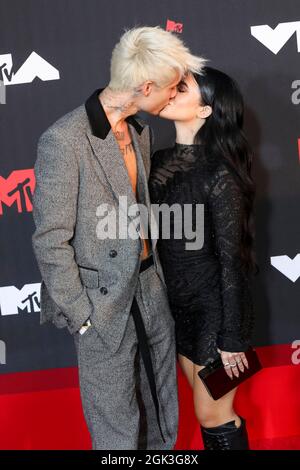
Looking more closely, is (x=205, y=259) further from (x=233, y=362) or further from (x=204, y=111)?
(x=204, y=111)

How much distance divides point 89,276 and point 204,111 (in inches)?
22.7

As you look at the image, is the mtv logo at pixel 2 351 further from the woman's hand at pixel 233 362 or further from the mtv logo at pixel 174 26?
the mtv logo at pixel 174 26

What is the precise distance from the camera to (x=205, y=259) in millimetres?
1787

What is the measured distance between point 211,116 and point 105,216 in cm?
44

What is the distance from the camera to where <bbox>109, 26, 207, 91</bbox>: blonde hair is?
151 centimetres

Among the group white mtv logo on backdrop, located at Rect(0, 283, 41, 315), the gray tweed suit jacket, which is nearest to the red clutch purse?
the gray tweed suit jacket

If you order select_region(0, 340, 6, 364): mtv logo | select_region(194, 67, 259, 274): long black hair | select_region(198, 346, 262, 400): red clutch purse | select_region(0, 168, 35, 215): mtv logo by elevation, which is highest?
select_region(194, 67, 259, 274): long black hair

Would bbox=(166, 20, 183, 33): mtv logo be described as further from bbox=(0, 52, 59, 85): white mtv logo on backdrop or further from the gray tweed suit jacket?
the gray tweed suit jacket

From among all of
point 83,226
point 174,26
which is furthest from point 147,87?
point 174,26

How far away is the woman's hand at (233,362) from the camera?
1778 mm

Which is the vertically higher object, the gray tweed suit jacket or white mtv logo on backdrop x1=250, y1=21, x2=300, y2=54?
white mtv logo on backdrop x1=250, y1=21, x2=300, y2=54

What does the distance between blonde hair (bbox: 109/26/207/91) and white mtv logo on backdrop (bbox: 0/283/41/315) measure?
48.8 inches

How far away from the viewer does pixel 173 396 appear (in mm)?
1896

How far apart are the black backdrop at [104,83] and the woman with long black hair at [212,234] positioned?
2.31ft
